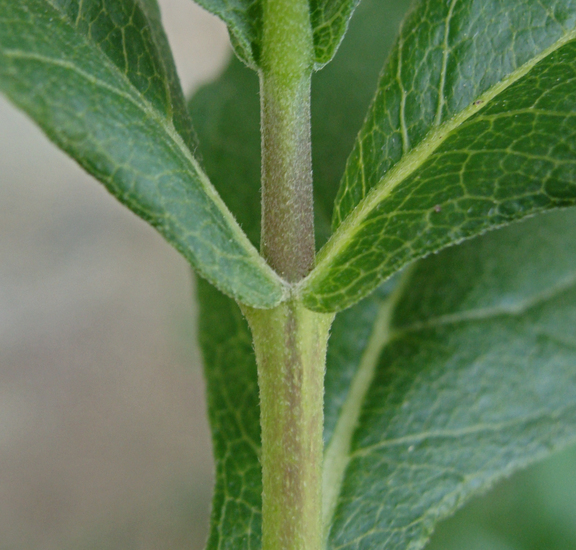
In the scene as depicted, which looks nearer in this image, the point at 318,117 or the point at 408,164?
the point at 408,164

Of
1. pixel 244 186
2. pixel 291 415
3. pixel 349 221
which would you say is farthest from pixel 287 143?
pixel 244 186

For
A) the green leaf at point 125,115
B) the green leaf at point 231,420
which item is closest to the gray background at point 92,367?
the green leaf at point 231,420

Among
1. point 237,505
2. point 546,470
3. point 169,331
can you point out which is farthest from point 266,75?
point 169,331

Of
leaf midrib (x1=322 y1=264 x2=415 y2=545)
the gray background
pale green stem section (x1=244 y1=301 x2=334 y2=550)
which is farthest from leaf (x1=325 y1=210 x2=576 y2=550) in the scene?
the gray background

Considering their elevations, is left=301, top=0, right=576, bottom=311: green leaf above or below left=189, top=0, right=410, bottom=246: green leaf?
above

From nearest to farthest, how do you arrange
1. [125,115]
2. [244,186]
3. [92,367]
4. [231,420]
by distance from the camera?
[125,115]
[231,420]
[244,186]
[92,367]

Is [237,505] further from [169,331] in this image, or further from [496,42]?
[169,331]

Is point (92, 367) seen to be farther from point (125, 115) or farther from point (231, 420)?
point (125, 115)

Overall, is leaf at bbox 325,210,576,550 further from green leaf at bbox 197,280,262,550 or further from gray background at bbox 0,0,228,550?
gray background at bbox 0,0,228,550
